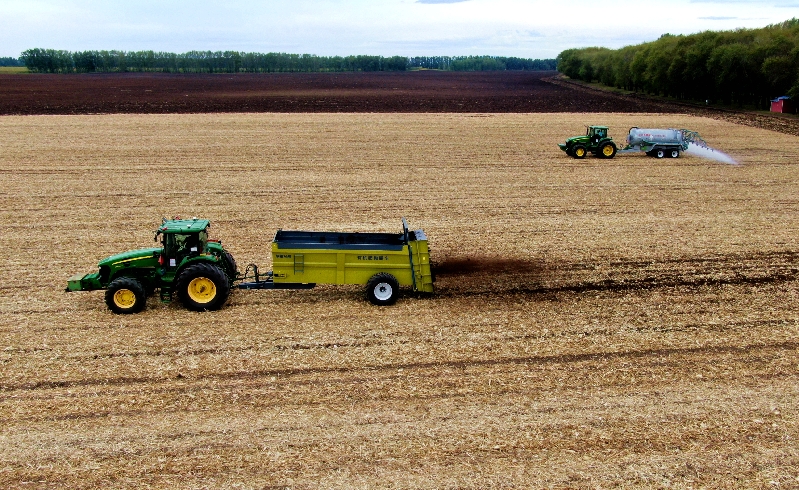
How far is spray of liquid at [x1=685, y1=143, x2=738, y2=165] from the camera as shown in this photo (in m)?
34.8

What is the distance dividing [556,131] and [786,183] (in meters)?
19.6

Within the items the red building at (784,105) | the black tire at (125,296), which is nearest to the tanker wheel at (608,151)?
the black tire at (125,296)

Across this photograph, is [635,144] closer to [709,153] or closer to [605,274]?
[709,153]

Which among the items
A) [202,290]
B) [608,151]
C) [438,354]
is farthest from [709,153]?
[202,290]

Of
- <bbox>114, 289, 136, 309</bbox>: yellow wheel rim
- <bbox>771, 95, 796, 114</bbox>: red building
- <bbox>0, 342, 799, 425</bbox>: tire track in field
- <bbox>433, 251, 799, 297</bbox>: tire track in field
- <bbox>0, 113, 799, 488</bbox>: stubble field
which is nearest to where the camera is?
<bbox>0, 113, 799, 488</bbox>: stubble field

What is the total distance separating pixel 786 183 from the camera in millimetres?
28547

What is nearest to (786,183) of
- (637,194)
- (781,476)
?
(637,194)

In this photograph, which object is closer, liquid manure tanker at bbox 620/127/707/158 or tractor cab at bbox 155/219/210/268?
tractor cab at bbox 155/219/210/268

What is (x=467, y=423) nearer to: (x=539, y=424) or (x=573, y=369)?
(x=539, y=424)

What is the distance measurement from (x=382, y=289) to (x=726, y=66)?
63325 mm

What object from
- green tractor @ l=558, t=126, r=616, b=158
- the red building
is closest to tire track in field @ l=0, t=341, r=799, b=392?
green tractor @ l=558, t=126, r=616, b=158

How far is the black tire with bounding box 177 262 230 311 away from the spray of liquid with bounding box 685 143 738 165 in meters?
29.1

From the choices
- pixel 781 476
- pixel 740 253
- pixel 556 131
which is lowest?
pixel 781 476

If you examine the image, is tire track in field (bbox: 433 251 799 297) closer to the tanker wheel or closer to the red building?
the tanker wheel
